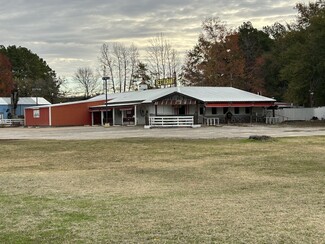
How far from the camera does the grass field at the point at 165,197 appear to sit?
6344 millimetres

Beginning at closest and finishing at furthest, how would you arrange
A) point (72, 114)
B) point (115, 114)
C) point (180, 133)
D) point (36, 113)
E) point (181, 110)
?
point (180, 133)
point (181, 110)
point (115, 114)
point (72, 114)
point (36, 113)

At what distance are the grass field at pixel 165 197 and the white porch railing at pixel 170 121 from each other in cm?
2291

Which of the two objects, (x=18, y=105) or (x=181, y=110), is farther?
(x=18, y=105)

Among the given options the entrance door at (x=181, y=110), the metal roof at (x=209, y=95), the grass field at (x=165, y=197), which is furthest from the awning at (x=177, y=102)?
the grass field at (x=165, y=197)

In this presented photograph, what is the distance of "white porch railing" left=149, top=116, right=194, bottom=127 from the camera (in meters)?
42.3

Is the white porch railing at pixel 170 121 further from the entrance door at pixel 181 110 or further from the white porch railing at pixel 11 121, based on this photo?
the white porch railing at pixel 11 121

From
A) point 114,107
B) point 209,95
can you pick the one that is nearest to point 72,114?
point 114,107

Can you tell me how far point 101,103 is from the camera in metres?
58.1

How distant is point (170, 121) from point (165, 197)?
110 ft

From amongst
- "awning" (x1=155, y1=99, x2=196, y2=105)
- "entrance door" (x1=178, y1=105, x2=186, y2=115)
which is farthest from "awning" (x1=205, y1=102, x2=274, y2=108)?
"entrance door" (x1=178, y1=105, x2=186, y2=115)

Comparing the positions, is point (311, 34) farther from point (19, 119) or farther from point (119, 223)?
point (119, 223)

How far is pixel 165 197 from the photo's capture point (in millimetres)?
9328

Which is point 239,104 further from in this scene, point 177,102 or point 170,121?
point 170,121

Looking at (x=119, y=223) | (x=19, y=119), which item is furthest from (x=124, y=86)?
(x=119, y=223)
